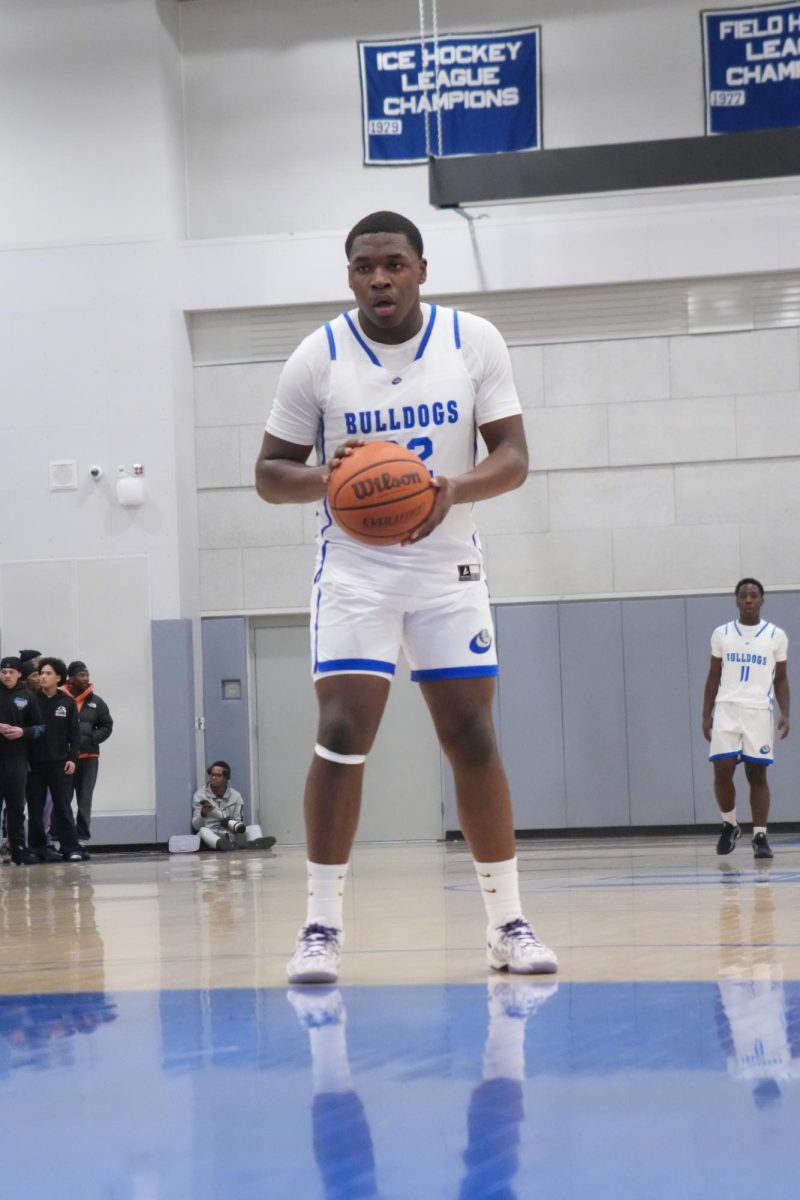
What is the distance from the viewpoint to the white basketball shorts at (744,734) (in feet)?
34.6

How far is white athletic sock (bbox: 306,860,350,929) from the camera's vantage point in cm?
398

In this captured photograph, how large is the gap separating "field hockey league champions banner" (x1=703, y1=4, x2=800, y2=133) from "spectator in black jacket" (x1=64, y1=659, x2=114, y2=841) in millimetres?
8150

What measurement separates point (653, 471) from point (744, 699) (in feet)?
19.1

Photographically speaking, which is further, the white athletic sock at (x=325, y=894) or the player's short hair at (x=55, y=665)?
the player's short hair at (x=55, y=665)

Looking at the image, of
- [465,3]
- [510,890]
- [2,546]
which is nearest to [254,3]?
[465,3]

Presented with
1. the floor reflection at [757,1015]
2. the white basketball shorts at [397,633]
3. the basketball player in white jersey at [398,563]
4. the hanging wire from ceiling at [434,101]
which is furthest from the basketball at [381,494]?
the hanging wire from ceiling at [434,101]

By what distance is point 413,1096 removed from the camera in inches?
94.3

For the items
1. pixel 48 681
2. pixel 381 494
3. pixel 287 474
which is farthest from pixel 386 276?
pixel 48 681

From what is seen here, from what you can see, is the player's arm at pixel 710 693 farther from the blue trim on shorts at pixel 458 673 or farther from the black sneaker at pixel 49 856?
the blue trim on shorts at pixel 458 673

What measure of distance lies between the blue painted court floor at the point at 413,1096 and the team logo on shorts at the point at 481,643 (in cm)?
92

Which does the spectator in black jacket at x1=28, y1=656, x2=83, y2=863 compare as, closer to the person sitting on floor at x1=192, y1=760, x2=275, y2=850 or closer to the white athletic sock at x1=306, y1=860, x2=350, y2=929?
the person sitting on floor at x1=192, y1=760, x2=275, y2=850

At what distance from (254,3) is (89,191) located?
8.81 ft

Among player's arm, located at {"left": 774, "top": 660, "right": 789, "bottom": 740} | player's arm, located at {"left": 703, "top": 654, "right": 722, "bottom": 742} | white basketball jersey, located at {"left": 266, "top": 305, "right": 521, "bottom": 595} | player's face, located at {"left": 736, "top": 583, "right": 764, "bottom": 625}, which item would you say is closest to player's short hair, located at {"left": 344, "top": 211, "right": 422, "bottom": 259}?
white basketball jersey, located at {"left": 266, "top": 305, "right": 521, "bottom": 595}

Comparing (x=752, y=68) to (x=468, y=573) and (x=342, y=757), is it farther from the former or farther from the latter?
(x=342, y=757)
